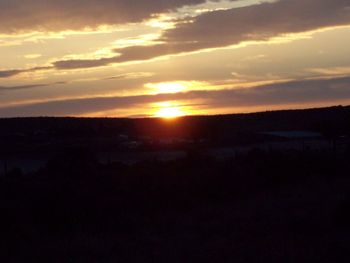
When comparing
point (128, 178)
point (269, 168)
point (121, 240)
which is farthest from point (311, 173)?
point (121, 240)

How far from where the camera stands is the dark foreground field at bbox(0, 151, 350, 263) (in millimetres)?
15727

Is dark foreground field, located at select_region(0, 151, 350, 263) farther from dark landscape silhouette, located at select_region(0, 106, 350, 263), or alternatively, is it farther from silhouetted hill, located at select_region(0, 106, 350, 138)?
silhouetted hill, located at select_region(0, 106, 350, 138)

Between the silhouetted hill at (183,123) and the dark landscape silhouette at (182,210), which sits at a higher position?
the silhouetted hill at (183,123)

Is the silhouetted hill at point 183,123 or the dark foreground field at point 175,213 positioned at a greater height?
the silhouetted hill at point 183,123

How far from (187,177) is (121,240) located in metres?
9.86

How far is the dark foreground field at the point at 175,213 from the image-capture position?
51.6 ft

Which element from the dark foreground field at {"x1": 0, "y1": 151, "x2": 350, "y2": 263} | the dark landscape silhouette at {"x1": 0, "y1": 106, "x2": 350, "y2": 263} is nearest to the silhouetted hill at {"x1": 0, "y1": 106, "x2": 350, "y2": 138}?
the dark landscape silhouette at {"x1": 0, "y1": 106, "x2": 350, "y2": 263}

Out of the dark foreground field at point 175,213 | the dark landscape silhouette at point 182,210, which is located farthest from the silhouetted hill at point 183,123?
the dark foreground field at point 175,213

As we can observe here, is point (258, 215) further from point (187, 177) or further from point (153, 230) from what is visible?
point (187, 177)

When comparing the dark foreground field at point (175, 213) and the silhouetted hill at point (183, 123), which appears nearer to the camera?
the dark foreground field at point (175, 213)

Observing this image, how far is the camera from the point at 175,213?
2312 cm

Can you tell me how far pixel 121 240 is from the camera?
17531 millimetres

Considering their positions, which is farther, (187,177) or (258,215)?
(187,177)

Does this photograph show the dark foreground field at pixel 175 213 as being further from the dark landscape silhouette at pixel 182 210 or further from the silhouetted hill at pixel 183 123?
the silhouetted hill at pixel 183 123
